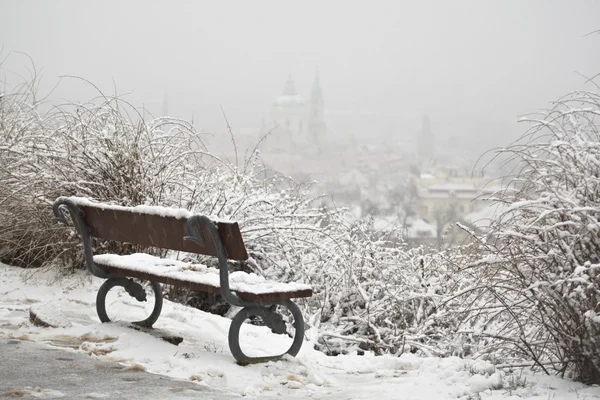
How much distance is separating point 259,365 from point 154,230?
1042 millimetres

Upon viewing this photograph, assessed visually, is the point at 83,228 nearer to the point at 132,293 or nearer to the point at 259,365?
the point at 132,293

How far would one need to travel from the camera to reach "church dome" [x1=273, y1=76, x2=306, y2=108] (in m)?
154

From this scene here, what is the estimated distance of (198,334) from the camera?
→ 5.22m

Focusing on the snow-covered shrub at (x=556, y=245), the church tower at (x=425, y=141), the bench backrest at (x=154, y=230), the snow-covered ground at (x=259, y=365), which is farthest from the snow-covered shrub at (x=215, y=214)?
the church tower at (x=425, y=141)

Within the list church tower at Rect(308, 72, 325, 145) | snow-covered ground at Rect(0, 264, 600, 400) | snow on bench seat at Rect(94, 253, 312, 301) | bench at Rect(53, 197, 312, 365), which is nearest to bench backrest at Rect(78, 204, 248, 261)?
bench at Rect(53, 197, 312, 365)

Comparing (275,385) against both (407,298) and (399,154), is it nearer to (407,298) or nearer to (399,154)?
(407,298)

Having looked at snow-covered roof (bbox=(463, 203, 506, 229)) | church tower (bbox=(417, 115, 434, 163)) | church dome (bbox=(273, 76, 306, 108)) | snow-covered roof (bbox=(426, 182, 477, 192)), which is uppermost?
church dome (bbox=(273, 76, 306, 108))

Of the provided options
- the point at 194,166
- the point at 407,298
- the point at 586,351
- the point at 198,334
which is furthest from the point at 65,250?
the point at 586,351

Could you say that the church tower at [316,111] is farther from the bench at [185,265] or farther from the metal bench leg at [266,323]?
the metal bench leg at [266,323]

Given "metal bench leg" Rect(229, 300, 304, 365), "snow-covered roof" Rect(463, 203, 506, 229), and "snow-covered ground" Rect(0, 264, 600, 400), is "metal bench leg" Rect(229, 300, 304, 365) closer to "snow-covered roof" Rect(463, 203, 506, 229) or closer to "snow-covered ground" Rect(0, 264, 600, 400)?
"snow-covered ground" Rect(0, 264, 600, 400)

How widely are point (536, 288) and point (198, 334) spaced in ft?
7.50

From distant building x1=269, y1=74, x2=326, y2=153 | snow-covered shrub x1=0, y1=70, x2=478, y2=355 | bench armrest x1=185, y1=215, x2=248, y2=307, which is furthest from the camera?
distant building x1=269, y1=74, x2=326, y2=153

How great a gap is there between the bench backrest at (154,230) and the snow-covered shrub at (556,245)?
1403 millimetres

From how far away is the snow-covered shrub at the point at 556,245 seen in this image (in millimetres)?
3834
